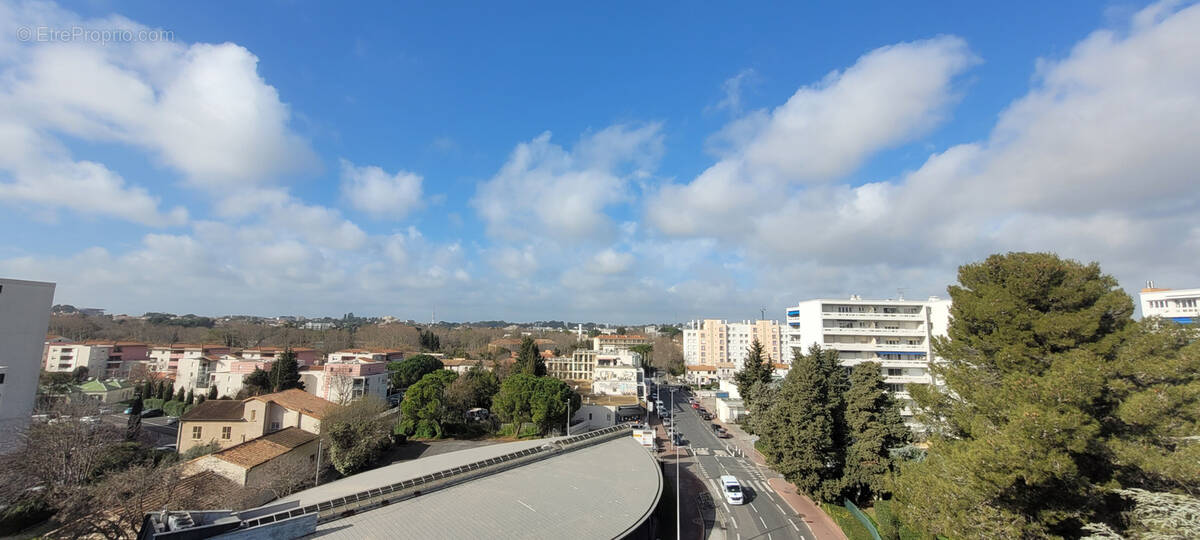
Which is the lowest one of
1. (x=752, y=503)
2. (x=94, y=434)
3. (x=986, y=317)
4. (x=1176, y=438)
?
(x=752, y=503)

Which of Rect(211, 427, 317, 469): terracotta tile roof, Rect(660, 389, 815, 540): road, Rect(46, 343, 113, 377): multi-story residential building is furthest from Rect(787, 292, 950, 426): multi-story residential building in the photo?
Rect(46, 343, 113, 377): multi-story residential building

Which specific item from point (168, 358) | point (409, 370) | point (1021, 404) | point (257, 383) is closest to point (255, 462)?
point (1021, 404)

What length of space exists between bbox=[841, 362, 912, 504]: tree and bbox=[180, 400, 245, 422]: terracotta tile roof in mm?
35239

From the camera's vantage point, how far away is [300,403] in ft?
96.3

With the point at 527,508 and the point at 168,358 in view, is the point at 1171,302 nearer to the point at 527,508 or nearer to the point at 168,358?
the point at 527,508

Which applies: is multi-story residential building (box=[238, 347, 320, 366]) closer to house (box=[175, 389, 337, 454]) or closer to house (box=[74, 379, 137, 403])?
house (box=[74, 379, 137, 403])

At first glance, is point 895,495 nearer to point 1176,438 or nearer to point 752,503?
point 1176,438

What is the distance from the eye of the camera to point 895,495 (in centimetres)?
1513

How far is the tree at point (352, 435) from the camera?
24.1 meters

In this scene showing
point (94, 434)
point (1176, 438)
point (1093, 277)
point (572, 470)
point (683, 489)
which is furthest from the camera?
point (683, 489)

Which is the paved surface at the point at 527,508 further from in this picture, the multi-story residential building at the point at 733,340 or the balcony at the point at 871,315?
the multi-story residential building at the point at 733,340

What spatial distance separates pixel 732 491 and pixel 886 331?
80.1 feet

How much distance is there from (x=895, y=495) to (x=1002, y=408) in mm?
5682

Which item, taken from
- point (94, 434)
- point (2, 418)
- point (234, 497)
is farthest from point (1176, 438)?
point (2, 418)
